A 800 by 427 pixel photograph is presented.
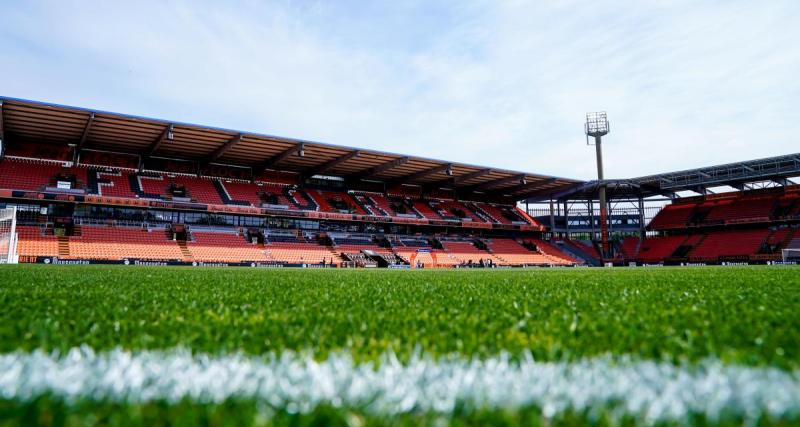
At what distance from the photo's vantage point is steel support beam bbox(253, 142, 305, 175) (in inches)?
1209

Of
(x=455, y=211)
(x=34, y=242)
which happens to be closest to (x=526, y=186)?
(x=455, y=211)

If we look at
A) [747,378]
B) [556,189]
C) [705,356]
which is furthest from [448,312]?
[556,189]

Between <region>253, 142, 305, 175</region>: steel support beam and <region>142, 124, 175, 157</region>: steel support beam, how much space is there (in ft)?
22.8

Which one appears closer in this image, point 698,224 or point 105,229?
point 105,229

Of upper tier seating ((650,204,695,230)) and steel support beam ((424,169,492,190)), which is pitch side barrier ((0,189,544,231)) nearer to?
steel support beam ((424,169,492,190))

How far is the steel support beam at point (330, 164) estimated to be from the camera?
1293 inches

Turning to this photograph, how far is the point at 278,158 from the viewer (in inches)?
1297

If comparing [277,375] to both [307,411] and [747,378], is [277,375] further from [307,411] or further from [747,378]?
[747,378]

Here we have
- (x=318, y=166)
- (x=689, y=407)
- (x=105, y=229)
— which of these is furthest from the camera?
(x=318, y=166)

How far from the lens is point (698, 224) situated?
41344 mm

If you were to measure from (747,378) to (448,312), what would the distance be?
5.74 ft

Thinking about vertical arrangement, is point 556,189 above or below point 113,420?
above

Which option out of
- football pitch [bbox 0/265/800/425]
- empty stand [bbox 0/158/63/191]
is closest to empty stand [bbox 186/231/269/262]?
empty stand [bbox 0/158/63/191]

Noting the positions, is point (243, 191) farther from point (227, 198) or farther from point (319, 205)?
point (319, 205)
